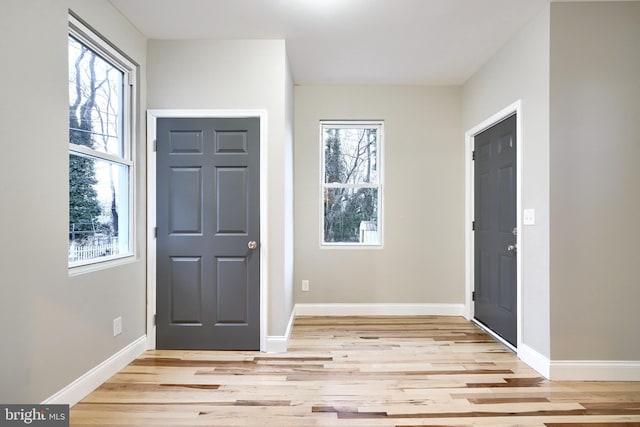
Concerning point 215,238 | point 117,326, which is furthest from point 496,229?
point 117,326

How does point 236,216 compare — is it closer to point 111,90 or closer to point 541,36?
point 111,90

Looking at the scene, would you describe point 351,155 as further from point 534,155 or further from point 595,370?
point 595,370

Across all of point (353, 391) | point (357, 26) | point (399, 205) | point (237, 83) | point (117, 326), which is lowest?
point (353, 391)

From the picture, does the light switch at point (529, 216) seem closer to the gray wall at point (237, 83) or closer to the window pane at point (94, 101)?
the gray wall at point (237, 83)

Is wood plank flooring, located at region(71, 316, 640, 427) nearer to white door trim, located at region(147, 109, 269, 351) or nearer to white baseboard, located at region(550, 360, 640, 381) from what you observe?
white baseboard, located at region(550, 360, 640, 381)

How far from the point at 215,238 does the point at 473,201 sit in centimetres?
282

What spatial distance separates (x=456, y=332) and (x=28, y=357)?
3.47 meters

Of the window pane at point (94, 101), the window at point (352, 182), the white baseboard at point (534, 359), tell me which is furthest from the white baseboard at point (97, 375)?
the white baseboard at point (534, 359)

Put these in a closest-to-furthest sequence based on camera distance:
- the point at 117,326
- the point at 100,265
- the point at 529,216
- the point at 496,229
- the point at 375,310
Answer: the point at 100,265 → the point at 117,326 → the point at 529,216 → the point at 496,229 → the point at 375,310

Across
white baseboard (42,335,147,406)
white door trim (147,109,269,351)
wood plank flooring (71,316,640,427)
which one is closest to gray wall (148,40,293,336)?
white door trim (147,109,269,351)

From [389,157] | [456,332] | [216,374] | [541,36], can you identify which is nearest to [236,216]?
[216,374]

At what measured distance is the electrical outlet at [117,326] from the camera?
109 inches

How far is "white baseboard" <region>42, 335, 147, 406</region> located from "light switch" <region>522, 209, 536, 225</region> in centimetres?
328

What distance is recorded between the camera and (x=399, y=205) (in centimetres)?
445
